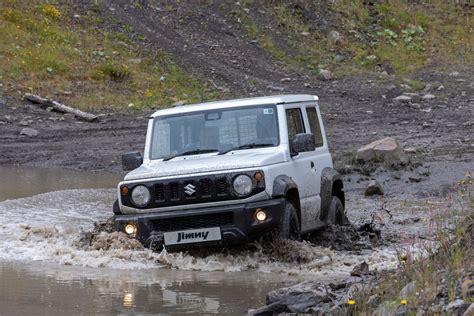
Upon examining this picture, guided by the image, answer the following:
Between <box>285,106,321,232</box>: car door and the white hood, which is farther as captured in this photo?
<box>285,106,321,232</box>: car door

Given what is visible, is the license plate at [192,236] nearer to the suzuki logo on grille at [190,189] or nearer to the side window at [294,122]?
the suzuki logo on grille at [190,189]

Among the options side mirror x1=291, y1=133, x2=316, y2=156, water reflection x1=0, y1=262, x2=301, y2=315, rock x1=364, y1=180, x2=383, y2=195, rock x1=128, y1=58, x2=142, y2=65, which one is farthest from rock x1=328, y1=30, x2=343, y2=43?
water reflection x1=0, y1=262, x2=301, y2=315

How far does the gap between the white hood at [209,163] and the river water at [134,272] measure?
0.68m

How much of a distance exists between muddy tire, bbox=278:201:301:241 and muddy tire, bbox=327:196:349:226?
1.35 meters

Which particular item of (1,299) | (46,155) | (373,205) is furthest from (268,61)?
(1,299)

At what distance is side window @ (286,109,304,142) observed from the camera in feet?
36.4

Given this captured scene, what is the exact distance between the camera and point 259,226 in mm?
9852

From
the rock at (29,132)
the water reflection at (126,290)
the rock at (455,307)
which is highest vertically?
the rock at (29,132)

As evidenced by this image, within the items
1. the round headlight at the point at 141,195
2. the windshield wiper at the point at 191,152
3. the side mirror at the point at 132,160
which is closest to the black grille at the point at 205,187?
the round headlight at the point at 141,195

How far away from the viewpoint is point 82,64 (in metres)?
26.6

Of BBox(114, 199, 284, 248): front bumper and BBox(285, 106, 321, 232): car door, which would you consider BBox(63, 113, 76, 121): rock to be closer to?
BBox(285, 106, 321, 232): car door

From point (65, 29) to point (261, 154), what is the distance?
18.9 metres

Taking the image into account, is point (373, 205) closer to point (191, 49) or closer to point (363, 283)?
point (363, 283)

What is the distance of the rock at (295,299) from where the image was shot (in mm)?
7359
